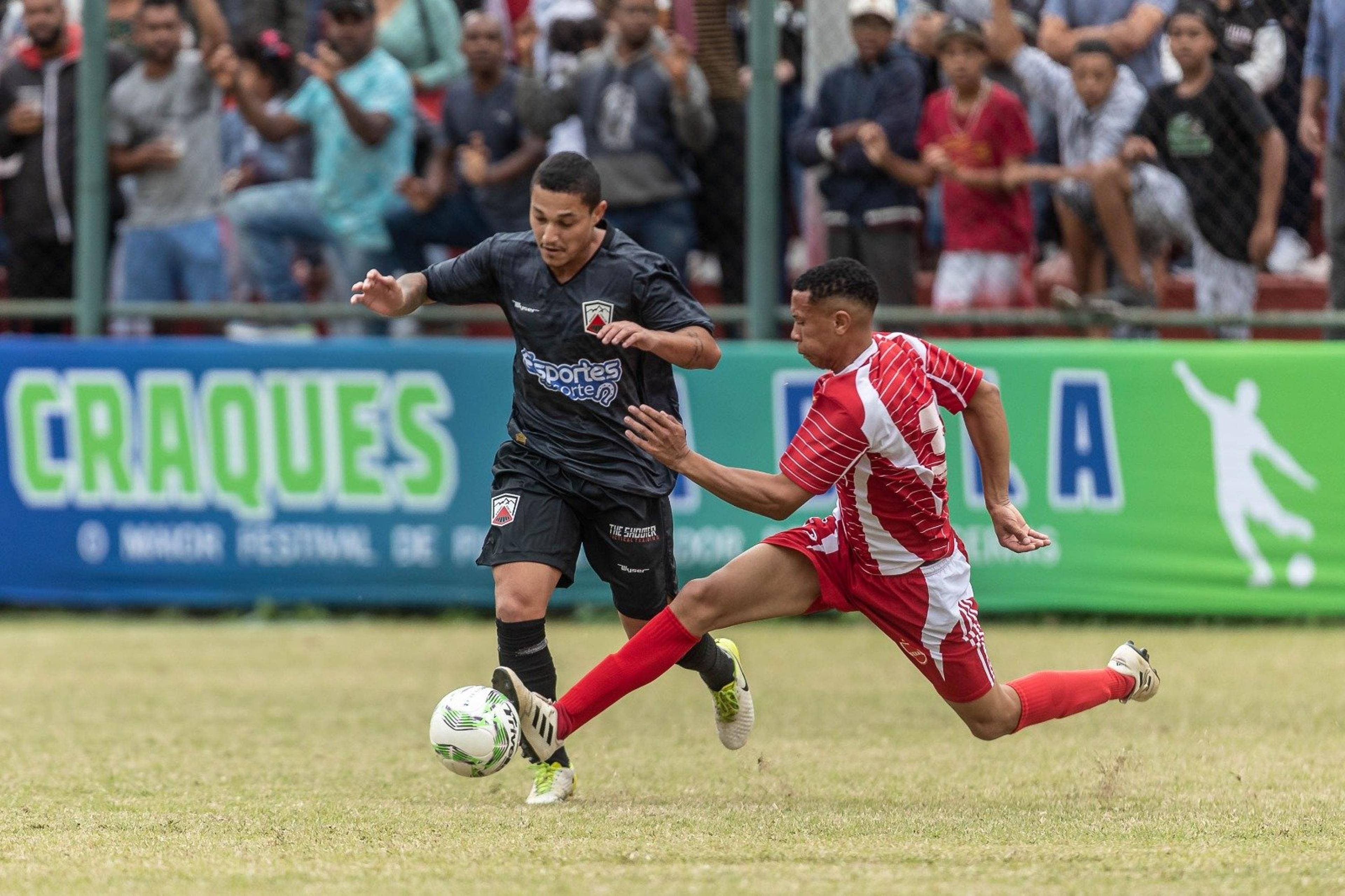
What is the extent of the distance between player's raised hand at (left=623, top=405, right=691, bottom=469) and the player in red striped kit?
0.50ft

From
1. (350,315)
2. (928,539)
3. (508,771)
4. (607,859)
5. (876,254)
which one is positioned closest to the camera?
(607,859)

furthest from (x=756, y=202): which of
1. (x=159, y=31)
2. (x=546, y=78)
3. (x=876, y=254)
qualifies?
(x=159, y=31)

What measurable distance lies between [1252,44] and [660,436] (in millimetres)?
6385

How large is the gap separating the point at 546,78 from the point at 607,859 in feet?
24.8

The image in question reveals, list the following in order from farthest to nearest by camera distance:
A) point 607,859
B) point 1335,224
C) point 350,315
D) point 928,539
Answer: point 350,315, point 1335,224, point 928,539, point 607,859

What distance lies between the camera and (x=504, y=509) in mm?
6332

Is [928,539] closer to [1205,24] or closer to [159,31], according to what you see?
[1205,24]

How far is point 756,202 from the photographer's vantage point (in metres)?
11.2

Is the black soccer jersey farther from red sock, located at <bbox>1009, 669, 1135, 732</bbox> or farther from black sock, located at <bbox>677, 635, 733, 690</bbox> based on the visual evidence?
red sock, located at <bbox>1009, 669, 1135, 732</bbox>

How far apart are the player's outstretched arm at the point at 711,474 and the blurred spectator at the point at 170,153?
6899 millimetres

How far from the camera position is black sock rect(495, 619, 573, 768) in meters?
6.23

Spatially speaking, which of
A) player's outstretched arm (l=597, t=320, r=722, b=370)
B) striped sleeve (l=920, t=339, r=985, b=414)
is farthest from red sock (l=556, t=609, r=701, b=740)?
striped sleeve (l=920, t=339, r=985, b=414)

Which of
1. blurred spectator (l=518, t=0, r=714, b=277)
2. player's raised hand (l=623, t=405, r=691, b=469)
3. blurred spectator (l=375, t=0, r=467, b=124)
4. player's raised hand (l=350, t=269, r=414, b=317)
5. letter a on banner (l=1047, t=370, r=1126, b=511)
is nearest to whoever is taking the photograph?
player's raised hand (l=623, t=405, r=691, b=469)

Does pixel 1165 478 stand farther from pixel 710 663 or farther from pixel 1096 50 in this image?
pixel 710 663
